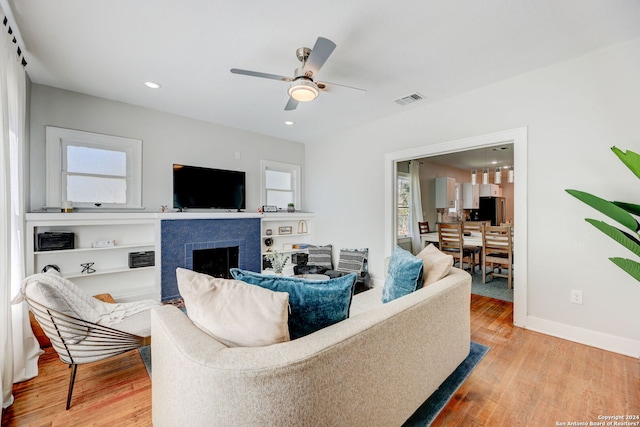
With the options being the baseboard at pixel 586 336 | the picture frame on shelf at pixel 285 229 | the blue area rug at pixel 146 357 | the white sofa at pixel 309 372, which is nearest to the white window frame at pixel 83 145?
the blue area rug at pixel 146 357

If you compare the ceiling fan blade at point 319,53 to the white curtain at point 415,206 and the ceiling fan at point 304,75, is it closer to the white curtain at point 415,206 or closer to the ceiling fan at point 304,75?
the ceiling fan at point 304,75

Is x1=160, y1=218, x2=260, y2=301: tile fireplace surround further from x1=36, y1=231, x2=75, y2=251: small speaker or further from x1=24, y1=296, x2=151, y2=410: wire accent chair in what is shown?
x1=24, y1=296, x2=151, y2=410: wire accent chair

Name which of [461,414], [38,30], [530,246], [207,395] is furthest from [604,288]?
[38,30]

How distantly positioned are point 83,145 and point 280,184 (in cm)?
287

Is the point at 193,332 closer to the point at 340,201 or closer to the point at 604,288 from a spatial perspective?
the point at 604,288

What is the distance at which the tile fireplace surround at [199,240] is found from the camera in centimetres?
363

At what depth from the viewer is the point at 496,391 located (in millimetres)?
1781

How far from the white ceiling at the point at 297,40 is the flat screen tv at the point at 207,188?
1117 mm

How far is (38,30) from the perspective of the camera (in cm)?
209

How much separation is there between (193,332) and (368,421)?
32.4 inches

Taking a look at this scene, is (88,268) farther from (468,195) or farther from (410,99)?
(468,195)

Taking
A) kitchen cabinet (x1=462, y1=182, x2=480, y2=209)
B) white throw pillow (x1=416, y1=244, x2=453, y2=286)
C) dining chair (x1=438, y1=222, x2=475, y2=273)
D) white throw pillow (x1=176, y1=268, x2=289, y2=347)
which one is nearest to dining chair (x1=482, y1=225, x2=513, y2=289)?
dining chair (x1=438, y1=222, x2=475, y2=273)

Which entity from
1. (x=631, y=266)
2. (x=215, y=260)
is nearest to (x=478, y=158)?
(x=631, y=266)

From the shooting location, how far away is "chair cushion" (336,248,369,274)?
4297 mm
